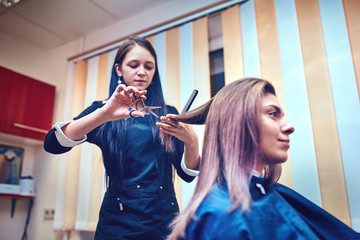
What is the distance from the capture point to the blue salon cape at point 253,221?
806 millimetres

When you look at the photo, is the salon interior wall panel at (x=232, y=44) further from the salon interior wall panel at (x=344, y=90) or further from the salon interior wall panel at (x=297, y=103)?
the salon interior wall panel at (x=344, y=90)

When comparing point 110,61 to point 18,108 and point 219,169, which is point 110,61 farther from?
point 219,169

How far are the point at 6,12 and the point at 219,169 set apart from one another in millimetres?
2836

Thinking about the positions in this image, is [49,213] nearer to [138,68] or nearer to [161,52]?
[161,52]

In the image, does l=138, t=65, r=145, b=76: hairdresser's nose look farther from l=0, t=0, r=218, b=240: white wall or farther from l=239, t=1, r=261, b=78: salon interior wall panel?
l=0, t=0, r=218, b=240: white wall

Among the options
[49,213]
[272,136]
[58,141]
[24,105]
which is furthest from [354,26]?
[49,213]

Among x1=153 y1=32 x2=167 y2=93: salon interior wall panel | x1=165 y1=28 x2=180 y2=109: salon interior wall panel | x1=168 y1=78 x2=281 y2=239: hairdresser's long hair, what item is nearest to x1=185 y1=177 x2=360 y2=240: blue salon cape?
x1=168 y1=78 x2=281 y2=239: hairdresser's long hair

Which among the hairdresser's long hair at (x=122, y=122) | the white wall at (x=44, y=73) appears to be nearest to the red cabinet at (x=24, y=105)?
the white wall at (x=44, y=73)

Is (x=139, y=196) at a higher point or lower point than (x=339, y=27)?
lower

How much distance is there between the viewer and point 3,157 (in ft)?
9.68

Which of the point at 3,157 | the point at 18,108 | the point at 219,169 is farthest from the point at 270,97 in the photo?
the point at 3,157

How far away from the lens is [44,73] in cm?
338

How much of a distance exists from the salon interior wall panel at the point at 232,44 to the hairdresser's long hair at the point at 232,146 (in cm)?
102

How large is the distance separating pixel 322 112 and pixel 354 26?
1.73 feet
